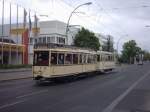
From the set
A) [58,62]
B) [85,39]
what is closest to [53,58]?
[58,62]

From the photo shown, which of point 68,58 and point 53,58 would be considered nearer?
point 53,58

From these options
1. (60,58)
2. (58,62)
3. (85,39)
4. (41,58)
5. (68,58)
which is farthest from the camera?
(85,39)

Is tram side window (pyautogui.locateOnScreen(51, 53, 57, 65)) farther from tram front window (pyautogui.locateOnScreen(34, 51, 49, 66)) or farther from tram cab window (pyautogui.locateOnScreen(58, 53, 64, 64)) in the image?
tram cab window (pyautogui.locateOnScreen(58, 53, 64, 64))

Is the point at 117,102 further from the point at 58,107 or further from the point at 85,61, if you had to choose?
the point at 85,61

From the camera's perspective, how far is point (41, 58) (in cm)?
2636

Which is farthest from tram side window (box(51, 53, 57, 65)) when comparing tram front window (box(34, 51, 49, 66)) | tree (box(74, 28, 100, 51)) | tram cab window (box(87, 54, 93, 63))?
tree (box(74, 28, 100, 51))

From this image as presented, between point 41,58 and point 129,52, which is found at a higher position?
point 129,52

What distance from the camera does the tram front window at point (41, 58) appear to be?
26094 millimetres

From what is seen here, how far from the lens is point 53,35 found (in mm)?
90438

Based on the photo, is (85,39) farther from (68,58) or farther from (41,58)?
(41,58)

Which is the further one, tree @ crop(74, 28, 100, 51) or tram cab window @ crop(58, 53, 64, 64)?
tree @ crop(74, 28, 100, 51)

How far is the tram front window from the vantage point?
26.1 m

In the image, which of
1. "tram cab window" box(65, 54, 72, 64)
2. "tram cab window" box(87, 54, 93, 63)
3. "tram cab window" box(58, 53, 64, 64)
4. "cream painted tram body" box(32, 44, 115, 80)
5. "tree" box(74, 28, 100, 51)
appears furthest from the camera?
"tree" box(74, 28, 100, 51)

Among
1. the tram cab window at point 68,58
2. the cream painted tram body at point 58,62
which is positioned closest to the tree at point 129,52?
the cream painted tram body at point 58,62
